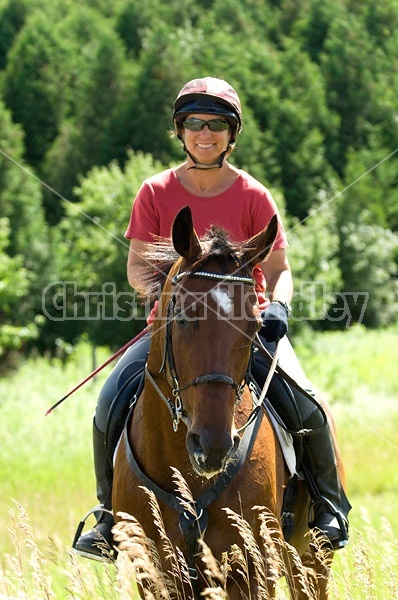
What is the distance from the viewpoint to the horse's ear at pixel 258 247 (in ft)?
14.2

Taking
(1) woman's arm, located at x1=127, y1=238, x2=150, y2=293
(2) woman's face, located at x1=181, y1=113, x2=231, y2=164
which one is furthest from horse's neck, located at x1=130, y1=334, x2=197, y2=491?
(2) woman's face, located at x1=181, y1=113, x2=231, y2=164

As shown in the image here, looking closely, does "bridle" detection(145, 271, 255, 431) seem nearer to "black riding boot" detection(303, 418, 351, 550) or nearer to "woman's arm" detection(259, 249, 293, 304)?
"woman's arm" detection(259, 249, 293, 304)

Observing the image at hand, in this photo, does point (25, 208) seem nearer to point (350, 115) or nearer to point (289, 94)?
point (289, 94)

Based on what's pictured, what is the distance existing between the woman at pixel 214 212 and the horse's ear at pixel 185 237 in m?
0.90

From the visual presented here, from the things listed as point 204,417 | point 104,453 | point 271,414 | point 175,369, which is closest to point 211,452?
point 204,417

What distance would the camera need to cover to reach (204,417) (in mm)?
3854

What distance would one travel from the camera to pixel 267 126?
65125mm

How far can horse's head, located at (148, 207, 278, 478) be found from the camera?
12.6 feet

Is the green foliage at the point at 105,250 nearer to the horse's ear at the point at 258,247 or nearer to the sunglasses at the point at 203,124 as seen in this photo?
the sunglasses at the point at 203,124

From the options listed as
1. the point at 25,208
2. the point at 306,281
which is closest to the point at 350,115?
the point at 25,208

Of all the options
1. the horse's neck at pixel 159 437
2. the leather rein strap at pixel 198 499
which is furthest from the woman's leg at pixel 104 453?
the leather rein strap at pixel 198 499

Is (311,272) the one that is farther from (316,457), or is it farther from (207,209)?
(207,209)

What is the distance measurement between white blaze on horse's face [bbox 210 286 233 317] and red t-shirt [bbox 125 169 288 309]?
4.04 feet

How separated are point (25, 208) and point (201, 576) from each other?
1999 inches
